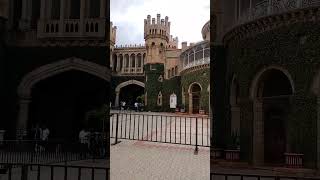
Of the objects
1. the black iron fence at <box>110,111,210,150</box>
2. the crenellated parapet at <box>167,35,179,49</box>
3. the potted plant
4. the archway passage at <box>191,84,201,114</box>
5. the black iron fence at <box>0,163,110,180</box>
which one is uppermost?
the crenellated parapet at <box>167,35,179,49</box>

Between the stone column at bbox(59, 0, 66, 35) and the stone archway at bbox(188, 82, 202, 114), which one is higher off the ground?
the stone column at bbox(59, 0, 66, 35)

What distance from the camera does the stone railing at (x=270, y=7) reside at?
1464mm

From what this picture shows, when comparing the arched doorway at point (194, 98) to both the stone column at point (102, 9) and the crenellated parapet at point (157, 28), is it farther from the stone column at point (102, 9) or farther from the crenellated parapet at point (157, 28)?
the stone column at point (102, 9)

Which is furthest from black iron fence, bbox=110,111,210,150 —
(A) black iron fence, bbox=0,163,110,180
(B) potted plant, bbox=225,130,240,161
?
(A) black iron fence, bbox=0,163,110,180

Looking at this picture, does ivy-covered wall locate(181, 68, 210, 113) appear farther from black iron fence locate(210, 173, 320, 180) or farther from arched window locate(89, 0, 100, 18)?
arched window locate(89, 0, 100, 18)

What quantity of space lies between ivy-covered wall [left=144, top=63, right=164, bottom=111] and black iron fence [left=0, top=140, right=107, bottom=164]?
0.53 m

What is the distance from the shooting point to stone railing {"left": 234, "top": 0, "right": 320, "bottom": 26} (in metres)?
1.46

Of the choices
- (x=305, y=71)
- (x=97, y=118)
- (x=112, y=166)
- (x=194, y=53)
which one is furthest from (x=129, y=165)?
(x=305, y=71)

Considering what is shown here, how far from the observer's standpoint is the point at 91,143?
1.98 metres

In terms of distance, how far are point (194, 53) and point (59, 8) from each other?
0.86 m

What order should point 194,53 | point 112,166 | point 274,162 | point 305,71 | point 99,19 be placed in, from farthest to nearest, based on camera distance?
point 99,19 → point 112,166 → point 194,53 → point 274,162 → point 305,71

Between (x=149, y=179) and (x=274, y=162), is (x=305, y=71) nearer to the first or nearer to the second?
(x=274, y=162)

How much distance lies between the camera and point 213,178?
172 cm

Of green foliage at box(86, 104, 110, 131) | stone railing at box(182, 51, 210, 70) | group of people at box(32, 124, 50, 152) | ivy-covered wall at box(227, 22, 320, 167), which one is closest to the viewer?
ivy-covered wall at box(227, 22, 320, 167)
